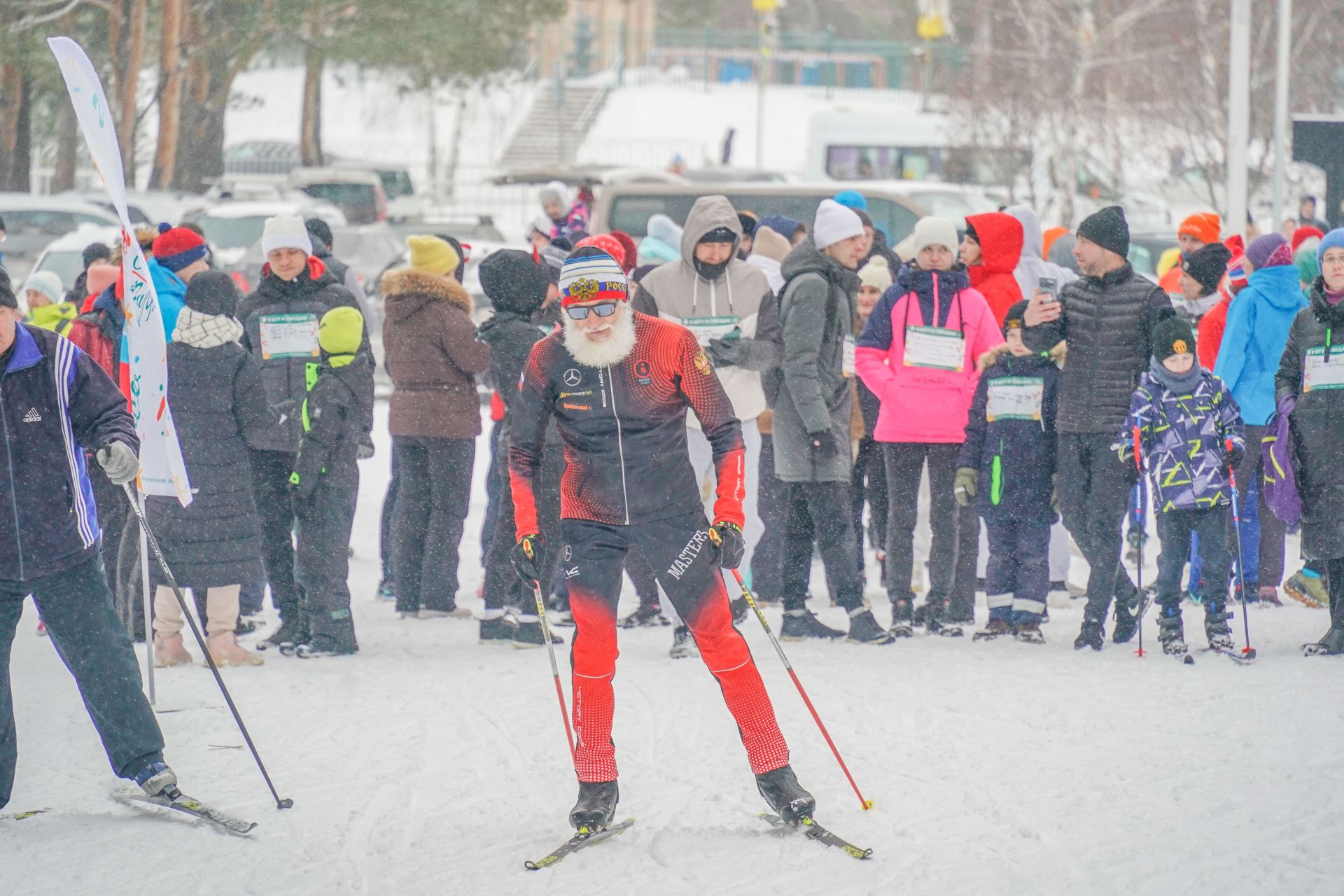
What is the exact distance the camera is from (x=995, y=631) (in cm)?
778

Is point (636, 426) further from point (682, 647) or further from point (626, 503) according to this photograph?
point (682, 647)

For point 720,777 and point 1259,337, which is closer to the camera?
point 720,777

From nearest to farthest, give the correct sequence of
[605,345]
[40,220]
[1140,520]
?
1. [605,345]
2. [1140,520]
3. [40,220]

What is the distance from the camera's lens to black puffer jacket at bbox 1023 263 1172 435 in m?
7.36

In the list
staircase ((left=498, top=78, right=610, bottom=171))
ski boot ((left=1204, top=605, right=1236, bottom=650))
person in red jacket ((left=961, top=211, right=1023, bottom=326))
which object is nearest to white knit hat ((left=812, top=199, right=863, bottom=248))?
→ person in red jacket ((left=961, top=211, right=1023, bottom=326))

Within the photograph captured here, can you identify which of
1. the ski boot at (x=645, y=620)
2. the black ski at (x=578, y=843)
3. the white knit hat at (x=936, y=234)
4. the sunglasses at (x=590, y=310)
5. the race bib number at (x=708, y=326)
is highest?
the white knit hat at (x=936, y=234)

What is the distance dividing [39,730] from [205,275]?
206cm

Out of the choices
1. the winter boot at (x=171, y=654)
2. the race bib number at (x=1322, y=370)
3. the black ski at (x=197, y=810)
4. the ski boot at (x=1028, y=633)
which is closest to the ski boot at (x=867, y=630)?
the ski boot at (x=1028, y=633)

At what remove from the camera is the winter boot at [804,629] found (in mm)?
7863

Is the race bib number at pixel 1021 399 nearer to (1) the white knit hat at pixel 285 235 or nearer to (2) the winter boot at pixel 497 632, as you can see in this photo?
(2) the winter boot at pixel 497 632

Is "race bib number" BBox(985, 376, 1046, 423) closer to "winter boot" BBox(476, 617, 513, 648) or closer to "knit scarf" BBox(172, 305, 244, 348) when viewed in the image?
"winter boot" BBox(476, 617, 513, 648)

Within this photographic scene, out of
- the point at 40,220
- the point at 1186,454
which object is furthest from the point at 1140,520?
the point at 40,220

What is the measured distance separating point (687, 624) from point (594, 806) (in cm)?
62

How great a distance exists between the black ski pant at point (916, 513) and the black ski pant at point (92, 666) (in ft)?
12.2
